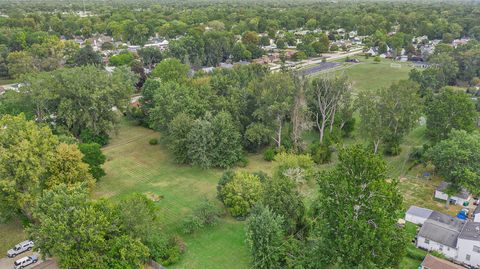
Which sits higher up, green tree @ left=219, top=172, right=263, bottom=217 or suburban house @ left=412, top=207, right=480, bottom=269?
green tree @ left=219, top=172, right=263, bottom=217

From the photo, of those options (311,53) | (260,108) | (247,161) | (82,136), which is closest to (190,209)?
(247,161)

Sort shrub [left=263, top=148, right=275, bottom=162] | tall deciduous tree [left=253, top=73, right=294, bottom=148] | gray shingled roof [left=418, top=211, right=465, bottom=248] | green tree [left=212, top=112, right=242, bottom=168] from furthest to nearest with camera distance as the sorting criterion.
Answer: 1. shrub [left=263, top=148, right=275, bottom=162]
2. tall deciduous tree [left=253, top=73, right=294, bottom=148]
3. green tree [left=212, top=112, right=242, bottom=168]
4. gray shingled roof [left=418, top=211, right=465, bottom=248]

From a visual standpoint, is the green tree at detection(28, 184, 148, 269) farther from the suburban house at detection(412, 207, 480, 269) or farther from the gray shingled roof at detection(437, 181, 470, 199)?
the gray shingled roof at detection(437, 181, 470, 199)

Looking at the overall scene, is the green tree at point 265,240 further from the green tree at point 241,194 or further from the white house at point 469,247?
the white house at point 469,247

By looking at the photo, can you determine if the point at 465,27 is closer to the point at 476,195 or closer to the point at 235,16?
the point at 235,16

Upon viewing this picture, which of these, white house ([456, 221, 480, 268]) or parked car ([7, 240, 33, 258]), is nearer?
white house ([456, 221, 480, 268])

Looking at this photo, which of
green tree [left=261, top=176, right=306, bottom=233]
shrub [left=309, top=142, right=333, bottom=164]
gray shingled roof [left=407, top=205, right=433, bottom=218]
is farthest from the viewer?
shrub [left=309, top=142, right=333, bottom=164]

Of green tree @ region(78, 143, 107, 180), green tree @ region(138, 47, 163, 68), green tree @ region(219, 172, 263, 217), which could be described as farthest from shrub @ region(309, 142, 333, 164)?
green tree @ region(138, 47, 163, 68)
